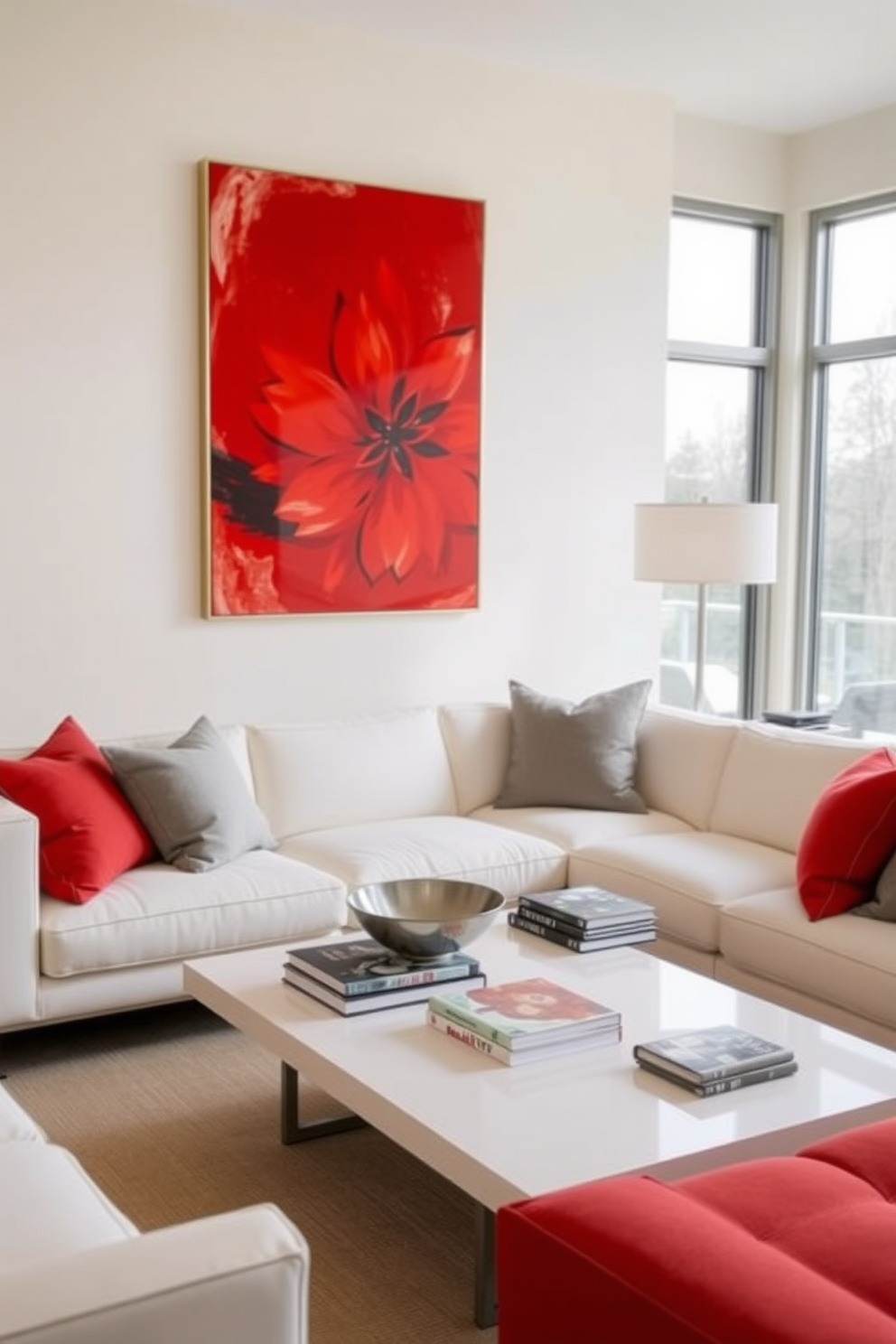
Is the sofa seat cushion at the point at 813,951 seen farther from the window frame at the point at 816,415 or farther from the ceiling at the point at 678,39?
the ceiling at the point at 678,39

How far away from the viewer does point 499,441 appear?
520 centimetres

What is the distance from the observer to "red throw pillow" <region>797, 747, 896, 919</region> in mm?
3594

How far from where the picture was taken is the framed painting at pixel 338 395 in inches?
180

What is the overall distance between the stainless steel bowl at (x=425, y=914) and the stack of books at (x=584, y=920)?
0.27 m

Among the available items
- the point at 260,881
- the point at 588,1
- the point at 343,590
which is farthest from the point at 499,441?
the point at 260,881

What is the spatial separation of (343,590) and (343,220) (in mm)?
1181

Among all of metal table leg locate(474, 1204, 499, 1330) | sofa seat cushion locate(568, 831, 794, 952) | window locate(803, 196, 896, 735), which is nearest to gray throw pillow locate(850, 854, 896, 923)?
sofa seat cushion locate(568, 831, 794, 952)

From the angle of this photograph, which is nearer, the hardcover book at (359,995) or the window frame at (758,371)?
the hardcover book at (359,995)

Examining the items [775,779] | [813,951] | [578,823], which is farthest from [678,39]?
[813,951]

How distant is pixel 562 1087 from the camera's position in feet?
8.28

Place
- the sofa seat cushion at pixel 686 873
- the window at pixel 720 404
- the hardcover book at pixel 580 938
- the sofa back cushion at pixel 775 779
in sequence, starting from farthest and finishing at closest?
the window at pixel 720 404 → the sofa back cushion at pixel 775 779 → the sofa seat cushion at pixel 686 873 → the hardcover book at pixel 580 938

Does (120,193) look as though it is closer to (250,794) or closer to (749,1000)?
(250,794)

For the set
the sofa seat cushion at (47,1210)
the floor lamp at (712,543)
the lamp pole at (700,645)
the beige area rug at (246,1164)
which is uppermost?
the floor lamp at (712,543)

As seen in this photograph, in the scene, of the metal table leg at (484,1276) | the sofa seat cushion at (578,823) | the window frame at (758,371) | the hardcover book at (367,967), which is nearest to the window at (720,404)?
the window frame at (758,371)
